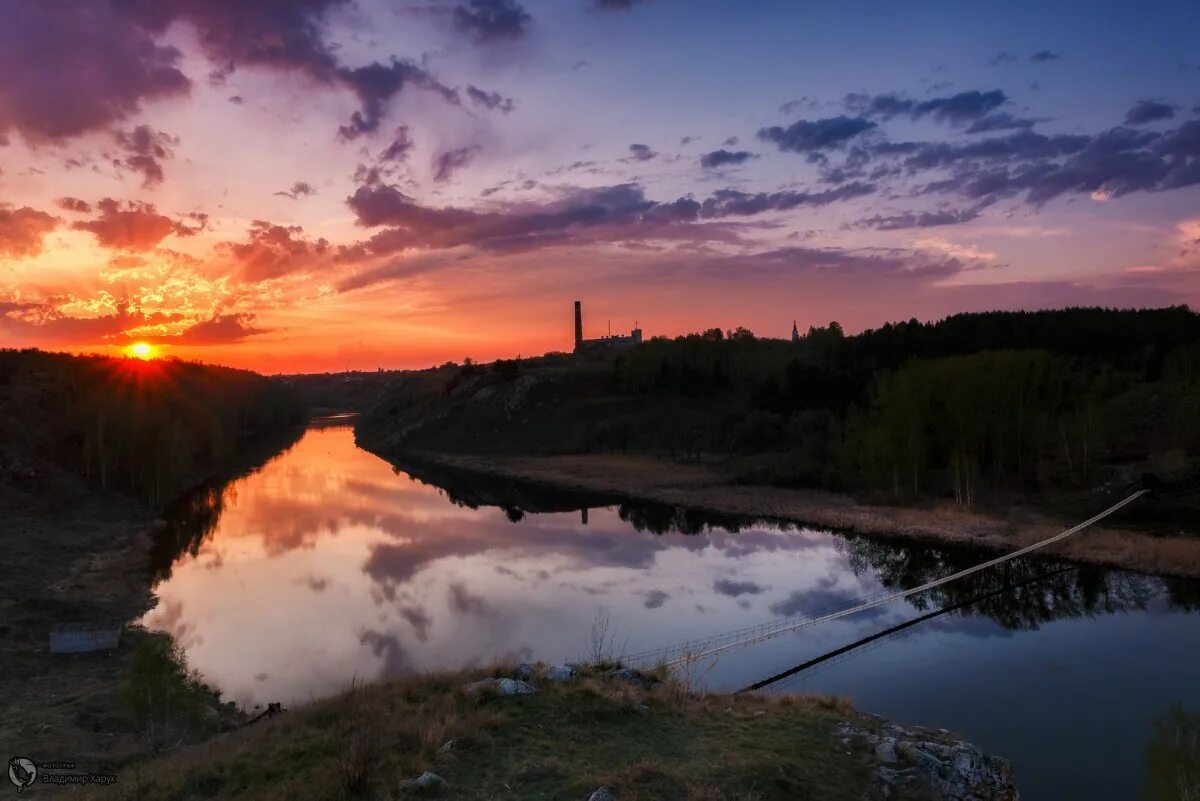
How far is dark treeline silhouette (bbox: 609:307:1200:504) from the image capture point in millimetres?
63344

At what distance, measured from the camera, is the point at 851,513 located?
59938mm

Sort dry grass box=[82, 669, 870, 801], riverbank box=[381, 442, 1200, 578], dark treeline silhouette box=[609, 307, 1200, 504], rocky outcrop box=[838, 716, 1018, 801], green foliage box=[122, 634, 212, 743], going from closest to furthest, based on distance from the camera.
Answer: dry grass box=[82, 669, 870, 801] < rocky outcrop box=[838, 716, 1018, 801] < green foliage box=[122, 634, 212, 743] < riverbank box=[381, 442, 1200, 578] < dark treeline silhouette box=[609, 307, 1200, 504]

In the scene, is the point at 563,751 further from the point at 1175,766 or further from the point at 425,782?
the point at 1175,766

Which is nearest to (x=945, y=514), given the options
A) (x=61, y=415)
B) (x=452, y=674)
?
(x=452, y=674)

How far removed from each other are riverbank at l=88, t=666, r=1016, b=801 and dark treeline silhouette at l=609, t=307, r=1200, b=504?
4910 cm

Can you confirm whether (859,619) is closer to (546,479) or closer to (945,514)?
(945,514)

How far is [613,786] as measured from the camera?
1288 cm

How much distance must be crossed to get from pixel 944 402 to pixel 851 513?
13.6m

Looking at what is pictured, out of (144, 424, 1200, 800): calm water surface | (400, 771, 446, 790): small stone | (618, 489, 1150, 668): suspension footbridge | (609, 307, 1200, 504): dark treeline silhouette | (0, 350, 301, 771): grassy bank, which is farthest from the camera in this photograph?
(609, 307, 1200, 504): dark treeline silhouette

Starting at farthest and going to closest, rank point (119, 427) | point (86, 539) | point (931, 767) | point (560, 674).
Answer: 1. point (119, 427)
2. point (86, 539)
3. point (560, 674)
4. point (931, 767)

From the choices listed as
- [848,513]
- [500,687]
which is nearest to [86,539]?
[500,687]

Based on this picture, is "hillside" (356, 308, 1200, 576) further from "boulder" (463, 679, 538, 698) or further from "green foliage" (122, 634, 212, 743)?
"green foliage" (122, 634, 212, 743)

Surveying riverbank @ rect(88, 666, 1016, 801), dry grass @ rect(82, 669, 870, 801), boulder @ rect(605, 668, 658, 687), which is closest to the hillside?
riverbank @ rect(88, 666, 1016, 801)

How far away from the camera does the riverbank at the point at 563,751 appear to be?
13.1m
